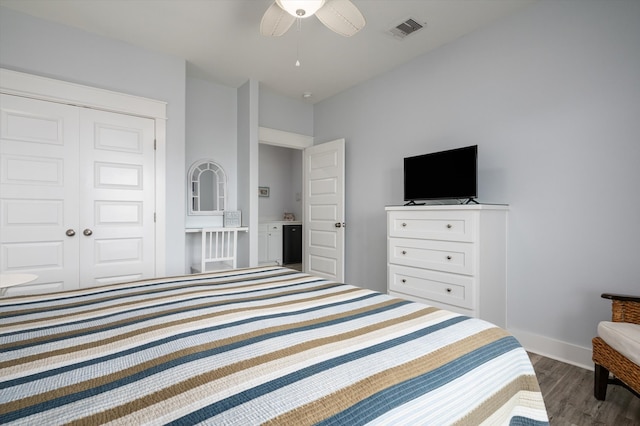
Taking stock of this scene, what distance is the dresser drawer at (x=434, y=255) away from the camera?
2.35 meters

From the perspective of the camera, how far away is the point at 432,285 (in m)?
2.57

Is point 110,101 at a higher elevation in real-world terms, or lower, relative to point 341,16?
lower

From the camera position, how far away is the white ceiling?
252cm

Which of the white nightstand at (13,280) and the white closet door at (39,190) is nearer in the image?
the white nightstand at (13,280)

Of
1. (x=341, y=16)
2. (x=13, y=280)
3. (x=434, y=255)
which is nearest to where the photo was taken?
(x=13, y=280)

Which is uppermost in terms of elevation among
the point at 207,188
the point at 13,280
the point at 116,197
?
the point at 207,188

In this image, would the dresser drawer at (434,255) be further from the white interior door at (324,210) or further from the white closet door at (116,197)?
the white closet door at (116,197)

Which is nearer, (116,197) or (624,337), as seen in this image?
(624,337)

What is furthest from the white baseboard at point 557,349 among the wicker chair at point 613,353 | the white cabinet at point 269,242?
the white cabinet at point 269,242

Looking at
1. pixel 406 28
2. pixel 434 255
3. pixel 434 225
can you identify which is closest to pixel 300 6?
pixel 406 28

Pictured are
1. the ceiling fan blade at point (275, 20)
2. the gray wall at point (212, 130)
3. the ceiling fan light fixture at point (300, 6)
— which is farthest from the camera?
the gray wall at point (212, 130)

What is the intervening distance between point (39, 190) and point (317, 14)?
2.77m

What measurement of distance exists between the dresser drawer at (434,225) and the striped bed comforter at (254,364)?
4.54 feet

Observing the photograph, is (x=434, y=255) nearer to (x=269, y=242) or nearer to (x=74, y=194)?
(x=74, y=194)
